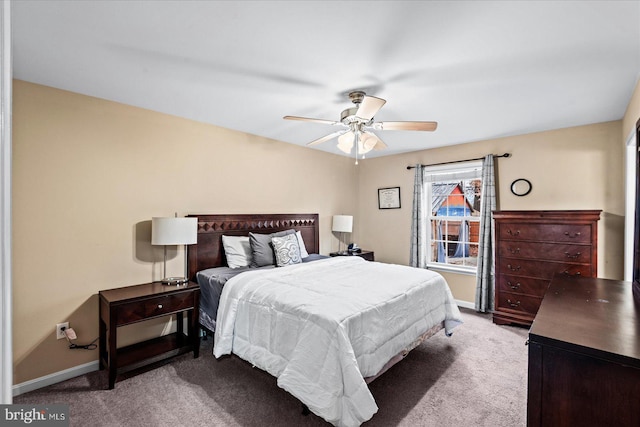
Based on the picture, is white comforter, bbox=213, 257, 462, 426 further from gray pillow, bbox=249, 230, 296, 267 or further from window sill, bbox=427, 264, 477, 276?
window sill, bbox=427, 264, 477, 276

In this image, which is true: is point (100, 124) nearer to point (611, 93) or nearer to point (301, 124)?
point (301, 124)

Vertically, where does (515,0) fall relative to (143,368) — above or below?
above

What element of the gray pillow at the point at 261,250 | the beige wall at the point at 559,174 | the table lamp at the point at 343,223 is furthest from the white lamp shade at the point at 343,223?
the gray pillow at the point at 261,250

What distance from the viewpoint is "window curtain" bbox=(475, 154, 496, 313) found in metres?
4.14

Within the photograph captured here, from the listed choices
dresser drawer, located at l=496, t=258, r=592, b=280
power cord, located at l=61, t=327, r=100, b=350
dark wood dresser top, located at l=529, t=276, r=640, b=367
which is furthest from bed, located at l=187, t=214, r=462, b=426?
dresser drawer, located at l=496, t=258, r=592, b=280

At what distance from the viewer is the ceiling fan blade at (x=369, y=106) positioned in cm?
214

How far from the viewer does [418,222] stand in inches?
191

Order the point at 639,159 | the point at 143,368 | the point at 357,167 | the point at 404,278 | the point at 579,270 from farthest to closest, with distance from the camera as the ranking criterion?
the point at 357,167
the point at 579,270
the point at 404,278
the point at 143,368
the point at 639,159

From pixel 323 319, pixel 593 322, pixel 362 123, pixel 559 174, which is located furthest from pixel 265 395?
pixel 559 174

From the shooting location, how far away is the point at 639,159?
6.39ft

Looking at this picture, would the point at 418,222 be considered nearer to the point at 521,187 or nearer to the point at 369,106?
the point at 521,187

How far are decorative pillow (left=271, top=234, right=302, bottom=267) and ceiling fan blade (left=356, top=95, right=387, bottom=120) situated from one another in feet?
6.09

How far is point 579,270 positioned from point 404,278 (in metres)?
2.06

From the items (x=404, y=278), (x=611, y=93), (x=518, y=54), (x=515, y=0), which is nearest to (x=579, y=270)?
(x=611, y=93)
